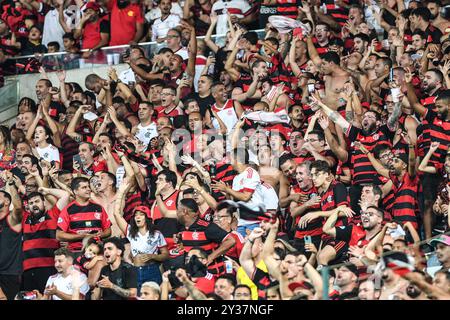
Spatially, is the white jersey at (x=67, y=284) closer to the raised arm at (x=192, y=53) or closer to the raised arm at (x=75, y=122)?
the raised arm at (x=75, y=122)

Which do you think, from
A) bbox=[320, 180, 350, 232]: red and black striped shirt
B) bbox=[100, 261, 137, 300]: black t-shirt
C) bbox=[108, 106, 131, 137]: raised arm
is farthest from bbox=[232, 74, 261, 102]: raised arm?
bbox=[100, 261, 137, 300]: black t-shirt

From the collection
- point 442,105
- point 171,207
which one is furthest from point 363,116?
point 171,207

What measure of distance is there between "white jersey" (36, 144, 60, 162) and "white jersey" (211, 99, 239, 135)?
228 cm

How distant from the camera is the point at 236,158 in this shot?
18.6m

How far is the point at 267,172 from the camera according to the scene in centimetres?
1831

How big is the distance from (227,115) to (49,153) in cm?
257

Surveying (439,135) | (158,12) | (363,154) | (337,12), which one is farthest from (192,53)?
(439,135)

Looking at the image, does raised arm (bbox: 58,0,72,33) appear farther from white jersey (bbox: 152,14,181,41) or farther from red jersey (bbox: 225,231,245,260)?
red jersey (bbox: 225,231,245,260)

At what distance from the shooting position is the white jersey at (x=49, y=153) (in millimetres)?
20438

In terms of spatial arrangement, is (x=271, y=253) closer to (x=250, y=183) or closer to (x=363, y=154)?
(x=250, y=183)

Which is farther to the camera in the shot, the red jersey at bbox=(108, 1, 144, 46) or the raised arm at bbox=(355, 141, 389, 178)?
the red jersey at bbox=(108, 1, 144, 46)

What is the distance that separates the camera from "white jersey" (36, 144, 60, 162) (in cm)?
2044

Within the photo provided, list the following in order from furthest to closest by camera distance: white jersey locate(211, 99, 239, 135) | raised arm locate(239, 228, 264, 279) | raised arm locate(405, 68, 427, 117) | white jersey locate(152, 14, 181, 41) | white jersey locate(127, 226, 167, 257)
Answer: white jersey locate(152, 14, 181, 41), white jersey locate(211, 99, 239, 135), raised arm locate(405, 68, 427, 117), white jersey locate(127, 226, 167, 257), raised arm locate(239, 228, 264, 279)

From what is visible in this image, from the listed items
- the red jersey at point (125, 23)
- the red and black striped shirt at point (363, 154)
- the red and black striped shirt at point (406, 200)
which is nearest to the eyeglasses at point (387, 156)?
the red and black striped shirt at point (363, 154)
